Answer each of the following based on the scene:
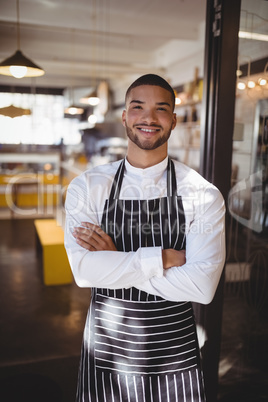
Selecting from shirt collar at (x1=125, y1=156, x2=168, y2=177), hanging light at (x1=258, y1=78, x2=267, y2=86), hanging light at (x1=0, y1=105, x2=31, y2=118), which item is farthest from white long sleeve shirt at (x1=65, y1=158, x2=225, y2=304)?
hanging light at (x1=0, y1=105, x2=31, y2=118)

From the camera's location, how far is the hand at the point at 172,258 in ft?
4.67

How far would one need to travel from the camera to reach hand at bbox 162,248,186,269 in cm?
142

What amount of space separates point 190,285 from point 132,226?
323 mm

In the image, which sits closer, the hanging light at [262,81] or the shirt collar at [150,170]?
the shirt collar at [150,170]

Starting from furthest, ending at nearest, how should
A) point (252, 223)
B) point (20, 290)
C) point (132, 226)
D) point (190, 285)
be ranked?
point (20, 290) < point (252, 223) < point (132, 226) < point (190, 285)

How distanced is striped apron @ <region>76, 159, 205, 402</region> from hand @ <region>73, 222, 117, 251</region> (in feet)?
0.19

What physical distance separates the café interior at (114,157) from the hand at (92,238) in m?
0.81

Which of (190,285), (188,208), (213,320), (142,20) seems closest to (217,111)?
(188,208)

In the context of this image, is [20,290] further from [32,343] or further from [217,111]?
[217,111]

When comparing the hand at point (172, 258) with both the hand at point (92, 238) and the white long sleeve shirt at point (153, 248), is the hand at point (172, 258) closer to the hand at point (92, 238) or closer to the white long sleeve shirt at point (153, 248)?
the white long sleeve shirt at point (153, 248)

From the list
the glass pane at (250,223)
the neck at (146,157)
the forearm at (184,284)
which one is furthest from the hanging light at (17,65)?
the forearm at (184,284)

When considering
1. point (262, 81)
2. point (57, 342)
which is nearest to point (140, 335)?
point (262, 81)

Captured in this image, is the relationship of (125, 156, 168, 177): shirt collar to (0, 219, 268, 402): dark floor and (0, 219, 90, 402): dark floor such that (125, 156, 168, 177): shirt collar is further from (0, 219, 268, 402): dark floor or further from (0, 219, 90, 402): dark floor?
(0, 219, 90, 402): dark floor

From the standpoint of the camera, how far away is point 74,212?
5.04 feet
